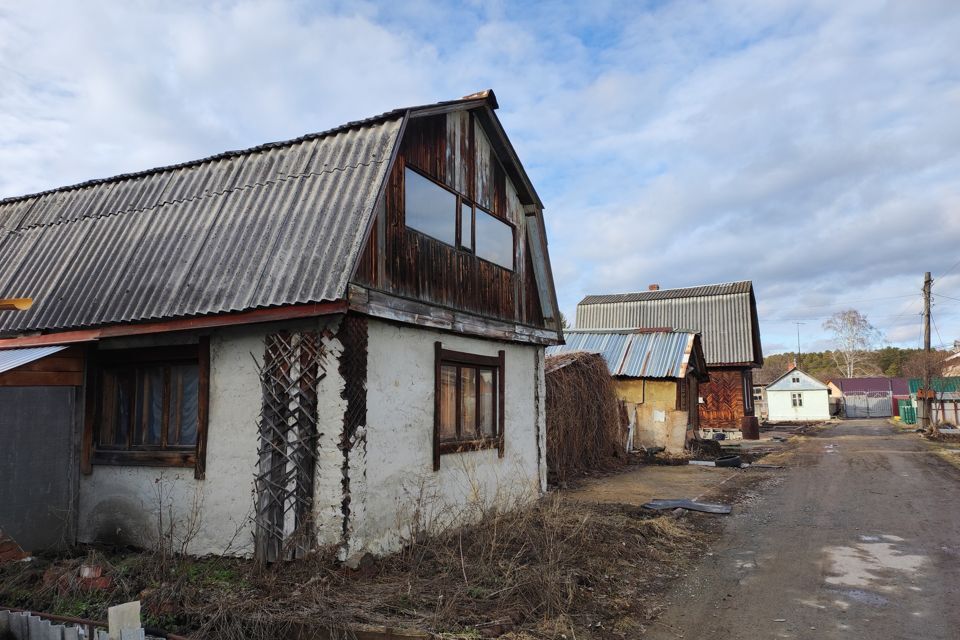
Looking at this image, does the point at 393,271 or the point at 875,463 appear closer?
the point at 393,271

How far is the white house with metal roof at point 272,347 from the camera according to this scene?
7.04 metres

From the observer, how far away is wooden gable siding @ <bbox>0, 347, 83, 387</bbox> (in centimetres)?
777

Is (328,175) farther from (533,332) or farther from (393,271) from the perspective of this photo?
(533,332)

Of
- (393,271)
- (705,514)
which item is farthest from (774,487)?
(393,271)

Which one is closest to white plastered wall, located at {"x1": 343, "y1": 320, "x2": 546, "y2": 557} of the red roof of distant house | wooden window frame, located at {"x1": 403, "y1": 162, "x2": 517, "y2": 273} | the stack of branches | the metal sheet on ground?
wooden window frame, located at {"x1": 403, "y1": 162, "x2": 517, "y2": 273}

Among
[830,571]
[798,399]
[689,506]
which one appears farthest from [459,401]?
[798,399]

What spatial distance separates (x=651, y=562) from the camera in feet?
25.5

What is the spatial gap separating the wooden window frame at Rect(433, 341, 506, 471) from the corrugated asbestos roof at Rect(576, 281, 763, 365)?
2215 centimetres

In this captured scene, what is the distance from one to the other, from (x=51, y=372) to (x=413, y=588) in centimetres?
567

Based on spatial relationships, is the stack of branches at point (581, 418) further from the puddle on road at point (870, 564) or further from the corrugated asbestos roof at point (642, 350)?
the puddle on road at point (870, 564)

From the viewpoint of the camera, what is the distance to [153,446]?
812 centimetres

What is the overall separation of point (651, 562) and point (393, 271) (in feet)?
15.7

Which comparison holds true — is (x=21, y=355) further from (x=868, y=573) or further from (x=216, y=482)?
(x=868, y=573)

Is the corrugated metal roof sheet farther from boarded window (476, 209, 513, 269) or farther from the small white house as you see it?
the small white house
